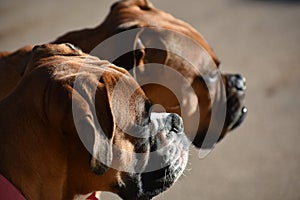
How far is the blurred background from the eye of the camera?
191 inches

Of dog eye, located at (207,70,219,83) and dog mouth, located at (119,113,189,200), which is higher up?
dog mouth, located at (119,113,189,200)

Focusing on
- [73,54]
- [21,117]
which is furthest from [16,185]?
[73,54]

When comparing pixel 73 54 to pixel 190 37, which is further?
pixel 190 37

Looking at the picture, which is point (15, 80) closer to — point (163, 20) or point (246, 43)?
point (163, 20)

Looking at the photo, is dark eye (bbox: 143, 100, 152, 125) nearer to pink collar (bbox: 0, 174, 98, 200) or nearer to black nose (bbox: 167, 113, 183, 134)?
black nose (bbox: 167, 113, 183, 134)

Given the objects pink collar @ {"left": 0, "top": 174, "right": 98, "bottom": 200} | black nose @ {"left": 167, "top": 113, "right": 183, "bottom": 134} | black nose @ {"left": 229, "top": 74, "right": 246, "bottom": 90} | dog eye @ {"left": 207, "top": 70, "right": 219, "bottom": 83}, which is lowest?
black nose @ {"left": 229, "top": 74, "right": 246, "bottom": 90}

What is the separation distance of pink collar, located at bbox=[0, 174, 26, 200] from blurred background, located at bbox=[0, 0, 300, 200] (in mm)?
1557

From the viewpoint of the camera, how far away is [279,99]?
5.99 meters

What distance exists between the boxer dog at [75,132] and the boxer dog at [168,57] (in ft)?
2.70

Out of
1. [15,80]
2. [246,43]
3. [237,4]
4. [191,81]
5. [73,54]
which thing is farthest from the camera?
[237,4]

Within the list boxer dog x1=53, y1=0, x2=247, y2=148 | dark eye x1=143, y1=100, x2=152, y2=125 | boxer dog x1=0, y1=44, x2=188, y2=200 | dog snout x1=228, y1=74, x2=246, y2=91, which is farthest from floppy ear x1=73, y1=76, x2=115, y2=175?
dog snout x1=228, y1=74, x2=246, y2=91

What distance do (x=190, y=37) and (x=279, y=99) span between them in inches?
82.6

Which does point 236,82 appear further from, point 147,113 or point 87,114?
point 87,114

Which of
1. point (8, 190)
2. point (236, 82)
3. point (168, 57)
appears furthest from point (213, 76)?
point (8, 190)
